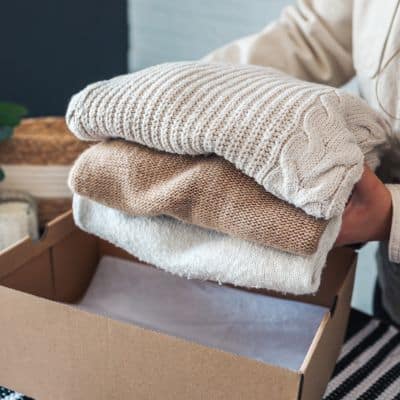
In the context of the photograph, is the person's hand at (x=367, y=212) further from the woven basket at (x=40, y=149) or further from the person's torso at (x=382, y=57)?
the woven basket at (x=40, y=149)

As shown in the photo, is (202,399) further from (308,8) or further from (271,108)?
(308,8)

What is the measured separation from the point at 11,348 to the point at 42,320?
0.06 m

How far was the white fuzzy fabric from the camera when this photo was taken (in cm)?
42

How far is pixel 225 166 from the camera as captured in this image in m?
0.42

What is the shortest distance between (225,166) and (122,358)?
0.17 meters

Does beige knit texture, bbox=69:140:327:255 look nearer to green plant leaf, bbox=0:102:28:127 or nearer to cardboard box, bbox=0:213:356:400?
cardboard box, bbox=0:213:356:400

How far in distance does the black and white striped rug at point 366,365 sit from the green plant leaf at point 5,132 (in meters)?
0.30

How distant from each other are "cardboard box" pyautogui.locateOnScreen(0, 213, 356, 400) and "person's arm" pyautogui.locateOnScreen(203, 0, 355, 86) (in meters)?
0.24

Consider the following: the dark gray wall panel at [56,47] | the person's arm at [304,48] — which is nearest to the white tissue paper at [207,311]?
the person's arm at [304,48]

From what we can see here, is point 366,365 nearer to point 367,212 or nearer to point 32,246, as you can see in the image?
point 367,212

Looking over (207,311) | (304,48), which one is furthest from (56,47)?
(207,311)

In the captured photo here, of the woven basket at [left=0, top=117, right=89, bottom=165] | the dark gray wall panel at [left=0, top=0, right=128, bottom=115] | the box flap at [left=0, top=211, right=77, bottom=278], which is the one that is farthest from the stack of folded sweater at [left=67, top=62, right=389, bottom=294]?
the dark gray wall panel at [left=0, top=0, right=128, bottom=115]

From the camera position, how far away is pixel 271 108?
0.40 meters

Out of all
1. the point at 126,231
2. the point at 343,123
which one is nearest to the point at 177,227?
the point at 126,231
